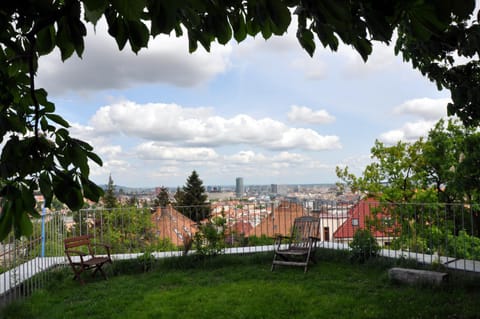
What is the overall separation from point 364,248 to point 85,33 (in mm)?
6964

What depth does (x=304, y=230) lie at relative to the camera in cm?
755

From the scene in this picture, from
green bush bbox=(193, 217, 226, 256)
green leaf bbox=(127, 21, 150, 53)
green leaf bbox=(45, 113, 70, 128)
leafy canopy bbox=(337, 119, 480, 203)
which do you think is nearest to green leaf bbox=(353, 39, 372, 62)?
green leaf bbox=(127, 21, 150, 53)

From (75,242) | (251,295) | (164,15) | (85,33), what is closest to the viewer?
(164,15)

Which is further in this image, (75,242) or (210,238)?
(210,238)

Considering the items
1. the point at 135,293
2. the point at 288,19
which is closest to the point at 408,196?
the point at 135,293

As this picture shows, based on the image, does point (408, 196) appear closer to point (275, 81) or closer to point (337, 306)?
point (275, 81)

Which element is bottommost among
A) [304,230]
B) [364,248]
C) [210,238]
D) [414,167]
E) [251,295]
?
[251,295]

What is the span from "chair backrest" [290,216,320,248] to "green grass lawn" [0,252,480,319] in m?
0.61

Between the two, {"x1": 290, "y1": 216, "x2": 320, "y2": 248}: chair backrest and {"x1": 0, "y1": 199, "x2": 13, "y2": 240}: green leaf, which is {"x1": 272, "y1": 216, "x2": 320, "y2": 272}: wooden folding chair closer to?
{"x1": 290, "y1": 216, "x2": 320, "y2": 248}: chair backrest

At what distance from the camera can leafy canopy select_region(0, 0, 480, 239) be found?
775mm

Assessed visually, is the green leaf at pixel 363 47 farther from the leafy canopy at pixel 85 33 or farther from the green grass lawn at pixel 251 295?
the green grass lawn at pixel 251 295

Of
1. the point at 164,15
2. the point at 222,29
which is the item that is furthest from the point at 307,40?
the point at 164,15

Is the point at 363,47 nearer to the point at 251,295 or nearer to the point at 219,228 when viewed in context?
the point at 251,295

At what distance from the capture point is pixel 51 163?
105cm
